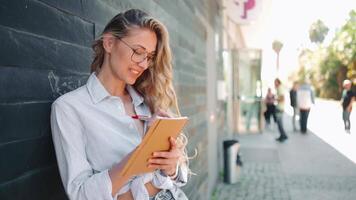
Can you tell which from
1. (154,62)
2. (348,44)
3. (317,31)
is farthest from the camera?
(317,31)

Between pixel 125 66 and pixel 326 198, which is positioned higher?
pixel 125 66

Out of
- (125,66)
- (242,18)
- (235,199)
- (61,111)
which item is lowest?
(235,199)

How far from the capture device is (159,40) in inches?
76.5

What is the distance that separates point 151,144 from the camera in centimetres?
165

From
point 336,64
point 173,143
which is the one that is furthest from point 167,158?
point 336,64

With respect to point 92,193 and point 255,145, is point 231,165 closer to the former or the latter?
→ point 255,145

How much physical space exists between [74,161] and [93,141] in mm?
146

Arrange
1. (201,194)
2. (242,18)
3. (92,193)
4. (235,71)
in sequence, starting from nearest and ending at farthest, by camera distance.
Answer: (92,193), (201,194), (242,18), (235,71)

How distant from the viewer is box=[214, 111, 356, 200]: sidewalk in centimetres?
713

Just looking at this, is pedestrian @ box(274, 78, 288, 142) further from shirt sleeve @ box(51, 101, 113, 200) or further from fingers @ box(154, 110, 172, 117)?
shirt sleeve @ box(51, 101, 113, 200)

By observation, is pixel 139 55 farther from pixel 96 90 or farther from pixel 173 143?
pixel 173 143

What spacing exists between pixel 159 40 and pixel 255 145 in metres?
11.0

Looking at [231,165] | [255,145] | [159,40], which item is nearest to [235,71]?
[255,145]

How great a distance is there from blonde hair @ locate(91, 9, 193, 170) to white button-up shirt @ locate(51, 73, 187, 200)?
6.9 inches
